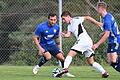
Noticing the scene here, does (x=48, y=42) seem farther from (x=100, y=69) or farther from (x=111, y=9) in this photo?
(x=111, y=9)

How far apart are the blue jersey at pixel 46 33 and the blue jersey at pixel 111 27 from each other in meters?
1.83

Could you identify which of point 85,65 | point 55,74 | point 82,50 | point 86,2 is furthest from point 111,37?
point 86,2

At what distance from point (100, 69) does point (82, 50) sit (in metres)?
0.60

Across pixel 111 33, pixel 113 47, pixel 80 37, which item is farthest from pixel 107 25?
pixel 80 37

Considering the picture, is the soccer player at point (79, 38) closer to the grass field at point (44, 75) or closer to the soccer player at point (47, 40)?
the grass field at point (44, 75)

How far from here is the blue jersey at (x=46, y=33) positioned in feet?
42.8

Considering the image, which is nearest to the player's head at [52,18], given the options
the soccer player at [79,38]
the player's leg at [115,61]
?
the soccer player at [79,38]

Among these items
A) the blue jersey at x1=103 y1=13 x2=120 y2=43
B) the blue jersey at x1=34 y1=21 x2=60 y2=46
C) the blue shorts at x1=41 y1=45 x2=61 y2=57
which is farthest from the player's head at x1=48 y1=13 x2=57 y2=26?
the blue jersey at x1=103 y1=13 x2=120 y2=43

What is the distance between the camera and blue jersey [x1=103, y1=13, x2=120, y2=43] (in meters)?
11.5

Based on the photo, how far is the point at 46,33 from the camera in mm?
13086

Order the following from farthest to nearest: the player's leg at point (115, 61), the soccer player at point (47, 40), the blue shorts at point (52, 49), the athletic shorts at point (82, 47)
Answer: the blue shorts at point (52, 49)
the soccer player at point (47, 40)
the athletic shorts at point (82, 47)
the player's leg at point (115, 61)

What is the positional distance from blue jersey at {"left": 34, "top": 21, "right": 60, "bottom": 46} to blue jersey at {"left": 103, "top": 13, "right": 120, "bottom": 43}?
1.83 metres

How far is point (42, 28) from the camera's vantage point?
1302 cm

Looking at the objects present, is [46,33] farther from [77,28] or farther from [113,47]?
[113,47]
